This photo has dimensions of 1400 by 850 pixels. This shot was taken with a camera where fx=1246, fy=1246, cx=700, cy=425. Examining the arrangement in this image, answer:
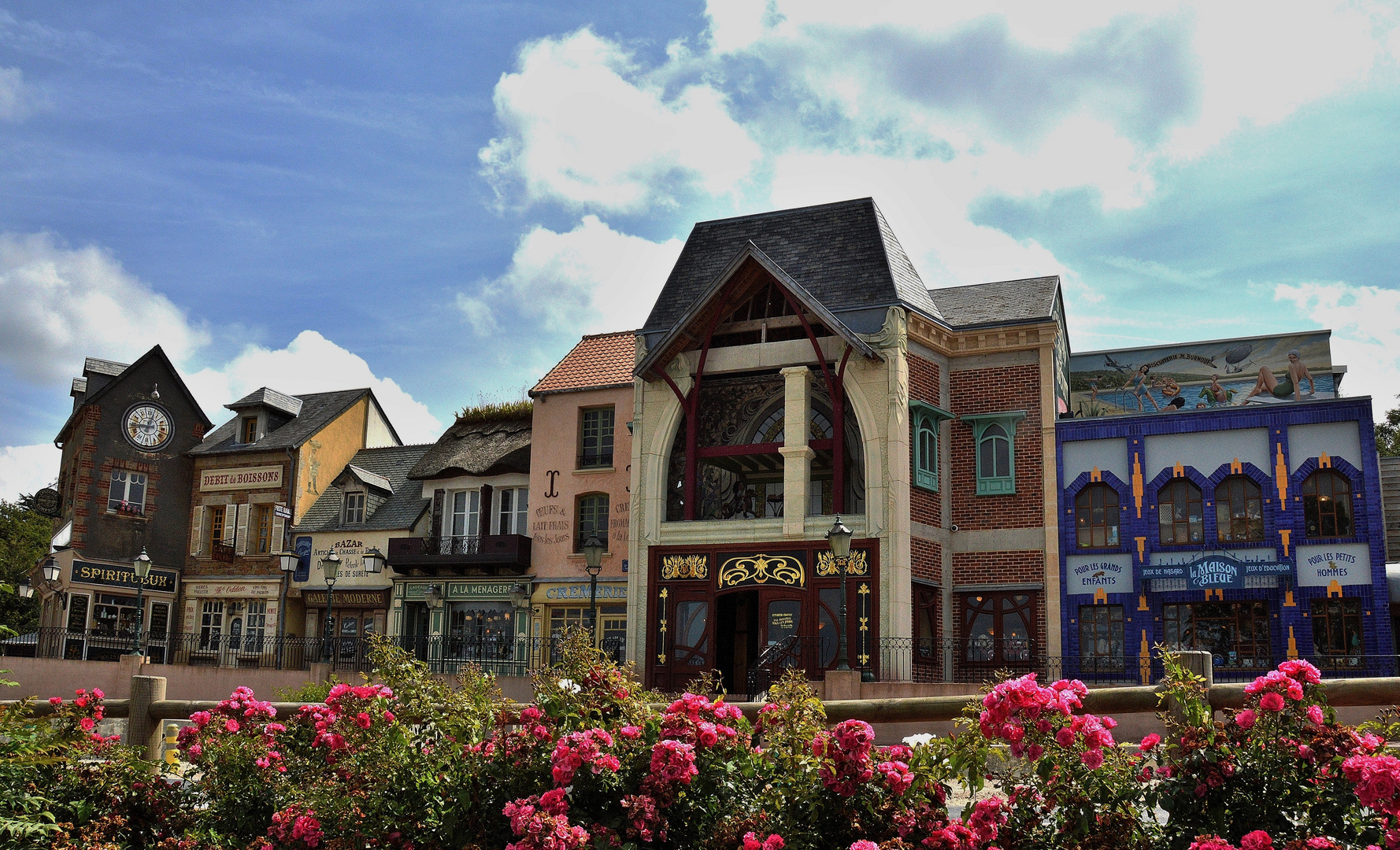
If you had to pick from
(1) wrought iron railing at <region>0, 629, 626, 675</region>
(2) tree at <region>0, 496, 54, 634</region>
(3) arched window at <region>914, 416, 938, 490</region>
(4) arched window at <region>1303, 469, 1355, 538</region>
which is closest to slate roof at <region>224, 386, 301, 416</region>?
(1) wrought iron railing at <region>0, 629, 626, 675</region>

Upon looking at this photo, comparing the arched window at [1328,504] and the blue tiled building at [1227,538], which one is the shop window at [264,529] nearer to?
the blue tiled building at [1227,538]

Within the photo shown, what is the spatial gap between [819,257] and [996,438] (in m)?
5.77

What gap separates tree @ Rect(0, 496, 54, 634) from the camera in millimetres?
48566

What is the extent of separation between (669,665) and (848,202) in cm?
1153

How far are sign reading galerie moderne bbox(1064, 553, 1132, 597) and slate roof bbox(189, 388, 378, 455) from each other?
23.0 meters

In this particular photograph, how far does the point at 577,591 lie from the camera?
32.2m

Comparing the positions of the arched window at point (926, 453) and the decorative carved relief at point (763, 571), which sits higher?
the arched window at point (926, 453)

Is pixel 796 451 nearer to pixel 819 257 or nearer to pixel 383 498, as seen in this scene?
pixel 819 257

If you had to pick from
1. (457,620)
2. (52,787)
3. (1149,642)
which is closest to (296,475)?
(457,620)

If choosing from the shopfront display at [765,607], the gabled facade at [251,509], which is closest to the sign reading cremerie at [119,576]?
the gabled facade at [251,509]

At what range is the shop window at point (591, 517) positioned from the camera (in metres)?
32.6

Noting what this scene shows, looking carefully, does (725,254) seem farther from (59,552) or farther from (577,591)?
(59,552)

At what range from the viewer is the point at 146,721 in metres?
10.0

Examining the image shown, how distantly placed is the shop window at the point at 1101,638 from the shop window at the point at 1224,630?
968mm
